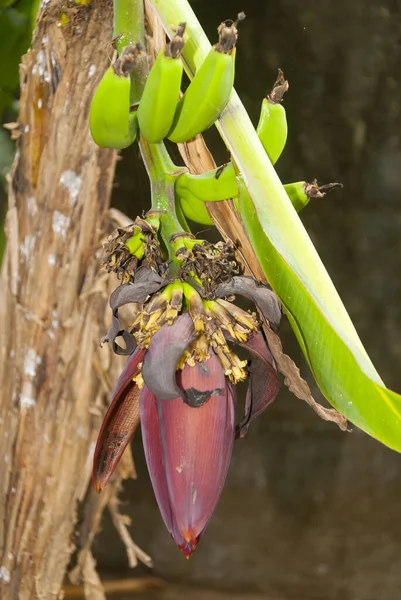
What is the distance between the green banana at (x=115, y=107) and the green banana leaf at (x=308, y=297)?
5 centimetres

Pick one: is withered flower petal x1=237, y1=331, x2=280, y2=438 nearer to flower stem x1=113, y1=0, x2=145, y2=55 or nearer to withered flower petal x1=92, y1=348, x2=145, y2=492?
withered flower petal x1=92, y1=348, x2=145, y2=492

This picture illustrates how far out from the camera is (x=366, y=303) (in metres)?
1.62

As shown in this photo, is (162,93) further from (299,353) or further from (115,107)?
(299,353)

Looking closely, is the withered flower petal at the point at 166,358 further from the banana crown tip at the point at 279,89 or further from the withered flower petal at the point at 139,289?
the banana crown tip at the point at 279,89

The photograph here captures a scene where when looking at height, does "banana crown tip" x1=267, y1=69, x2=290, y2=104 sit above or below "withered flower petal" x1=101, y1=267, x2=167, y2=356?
above

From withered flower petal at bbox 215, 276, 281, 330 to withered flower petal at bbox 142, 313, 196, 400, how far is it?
0.03 metres

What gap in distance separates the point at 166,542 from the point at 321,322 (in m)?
1.59

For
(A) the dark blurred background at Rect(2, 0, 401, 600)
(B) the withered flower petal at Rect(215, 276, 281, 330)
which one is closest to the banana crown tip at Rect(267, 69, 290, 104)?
(B) the withered flower petal at Rect(215, 276, 281, 330)

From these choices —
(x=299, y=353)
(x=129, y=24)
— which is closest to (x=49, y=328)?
(x=129, y=24)

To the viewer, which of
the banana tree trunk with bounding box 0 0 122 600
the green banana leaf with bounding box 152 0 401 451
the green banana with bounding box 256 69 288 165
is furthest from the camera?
the banana tree trunk with bounding box 0 0 122 600

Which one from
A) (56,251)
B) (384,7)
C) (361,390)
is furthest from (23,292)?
(384,7)

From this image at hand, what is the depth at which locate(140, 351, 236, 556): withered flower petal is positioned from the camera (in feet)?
0.95

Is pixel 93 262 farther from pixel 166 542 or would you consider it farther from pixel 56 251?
pixel 166 542

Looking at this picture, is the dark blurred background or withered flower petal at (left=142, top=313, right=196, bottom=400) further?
the dark blurred background
